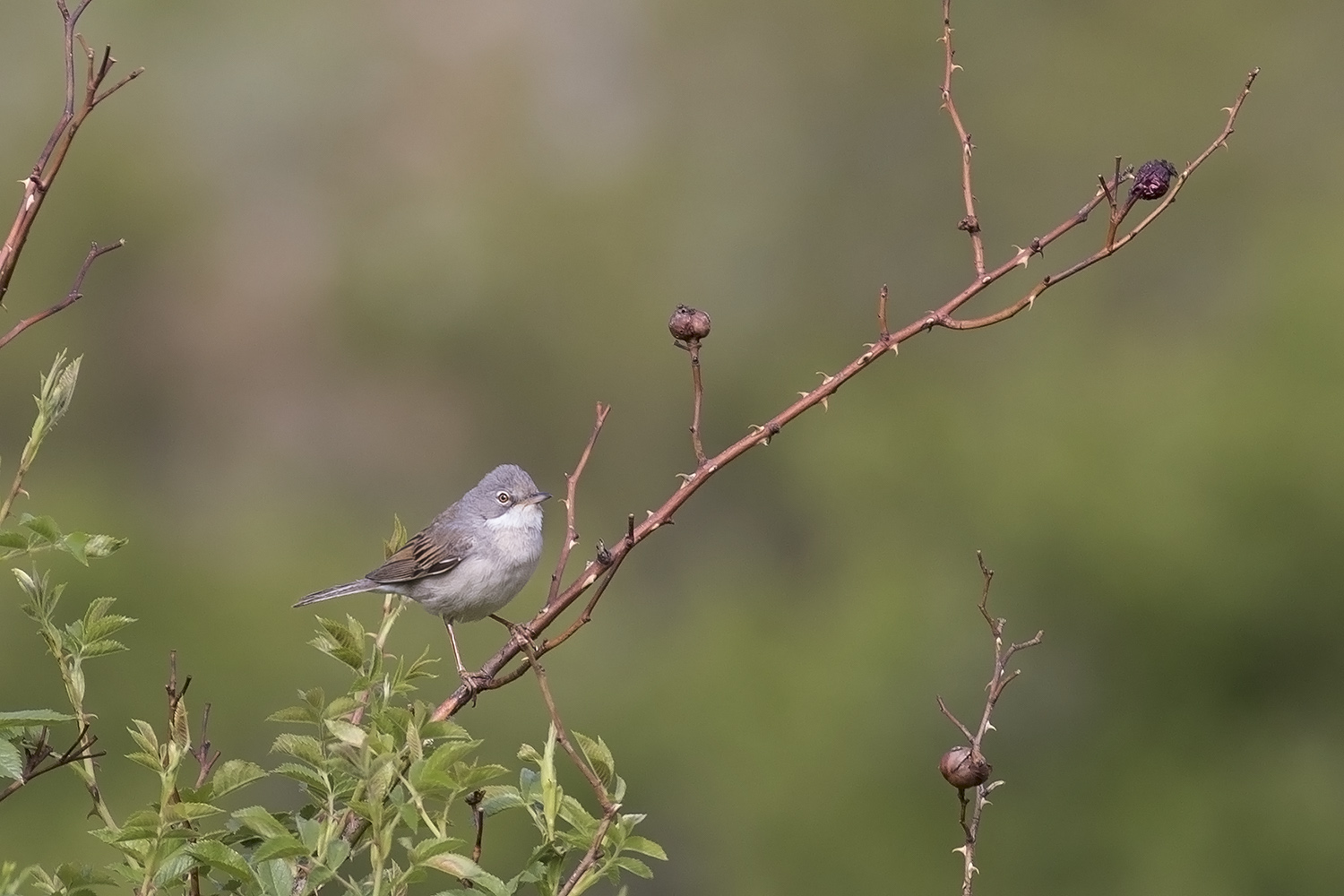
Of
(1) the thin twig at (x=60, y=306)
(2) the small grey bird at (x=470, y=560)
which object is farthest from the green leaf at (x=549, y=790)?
(2) the small grey bird at (x=470, y=560)

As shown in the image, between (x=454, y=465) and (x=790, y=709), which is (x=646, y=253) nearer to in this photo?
(x=454, y=465)

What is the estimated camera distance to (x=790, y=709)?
3181 cm

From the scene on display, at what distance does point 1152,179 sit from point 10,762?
2760mm

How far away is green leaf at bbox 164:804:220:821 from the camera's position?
9.30 ft

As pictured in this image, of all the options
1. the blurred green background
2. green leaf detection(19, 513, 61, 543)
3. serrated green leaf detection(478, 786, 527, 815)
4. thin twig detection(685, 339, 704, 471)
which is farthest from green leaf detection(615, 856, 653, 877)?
the blurred green background

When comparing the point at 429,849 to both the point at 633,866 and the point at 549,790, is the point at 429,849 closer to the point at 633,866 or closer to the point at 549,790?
the point at 549,790

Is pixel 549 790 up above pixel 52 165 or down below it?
below

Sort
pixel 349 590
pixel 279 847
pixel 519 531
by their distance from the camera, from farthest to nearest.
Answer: pixel 349 590 → pixel 519 531 → pixel 279 847

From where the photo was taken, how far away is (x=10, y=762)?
271 cm

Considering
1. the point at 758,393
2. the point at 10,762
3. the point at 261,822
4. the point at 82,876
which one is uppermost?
the point at 758,393

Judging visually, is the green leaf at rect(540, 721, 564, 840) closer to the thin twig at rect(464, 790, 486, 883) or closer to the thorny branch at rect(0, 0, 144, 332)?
the thin twig at rect(464, 790, 486, 883)

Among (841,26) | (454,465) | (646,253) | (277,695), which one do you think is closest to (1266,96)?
(841,26)

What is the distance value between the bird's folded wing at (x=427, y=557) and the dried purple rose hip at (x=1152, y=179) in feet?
15.0

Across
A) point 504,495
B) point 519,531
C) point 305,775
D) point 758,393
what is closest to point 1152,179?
point 305,775
